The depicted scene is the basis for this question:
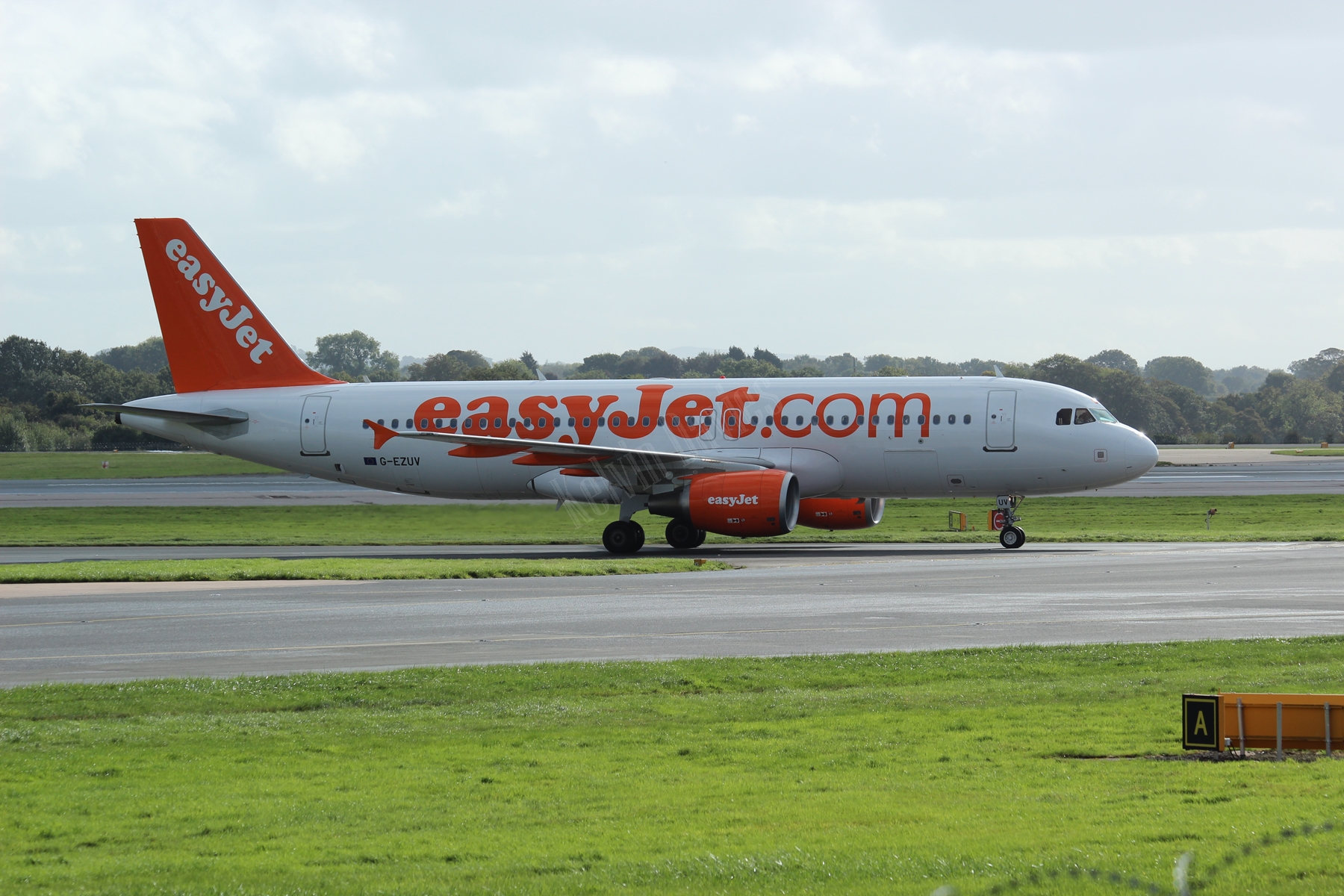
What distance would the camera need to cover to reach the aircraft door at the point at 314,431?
39.7 metres

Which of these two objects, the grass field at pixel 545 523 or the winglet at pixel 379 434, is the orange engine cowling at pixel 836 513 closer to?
the grass field at pixel 545 523

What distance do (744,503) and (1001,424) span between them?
7398 mm

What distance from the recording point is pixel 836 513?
1523 inches

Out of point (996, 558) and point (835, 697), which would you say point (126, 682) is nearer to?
point (835, 697)

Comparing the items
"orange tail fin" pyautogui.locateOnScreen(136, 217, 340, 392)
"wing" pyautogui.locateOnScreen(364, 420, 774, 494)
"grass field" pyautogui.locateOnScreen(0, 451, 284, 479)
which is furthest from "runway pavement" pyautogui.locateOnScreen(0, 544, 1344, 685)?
"grass field" pyautogui.locateOnScreen(0, 451, 284, 479)

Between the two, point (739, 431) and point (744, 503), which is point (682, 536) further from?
point (744, 503)

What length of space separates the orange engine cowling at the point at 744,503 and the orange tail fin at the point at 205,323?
13863 mm

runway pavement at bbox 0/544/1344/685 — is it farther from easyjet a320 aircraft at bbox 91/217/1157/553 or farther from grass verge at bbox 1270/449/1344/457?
grass verge at bbox 1270/449/1344/457

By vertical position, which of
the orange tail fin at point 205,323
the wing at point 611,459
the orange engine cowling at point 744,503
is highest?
the orange tail fin at point 205,323

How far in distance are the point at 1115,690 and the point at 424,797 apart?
7.84 m

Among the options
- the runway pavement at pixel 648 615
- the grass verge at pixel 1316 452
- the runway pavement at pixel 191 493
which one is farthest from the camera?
the grass verge at pixel 1316 452

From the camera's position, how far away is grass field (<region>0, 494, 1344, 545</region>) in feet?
126

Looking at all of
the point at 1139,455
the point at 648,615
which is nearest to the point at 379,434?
the point at 648,615

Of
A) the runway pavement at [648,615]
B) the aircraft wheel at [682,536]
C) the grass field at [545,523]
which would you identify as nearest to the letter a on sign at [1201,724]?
the runway pavement at [648,615]
